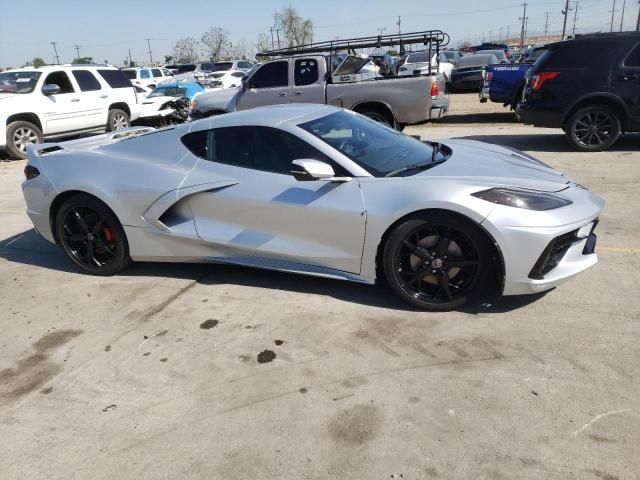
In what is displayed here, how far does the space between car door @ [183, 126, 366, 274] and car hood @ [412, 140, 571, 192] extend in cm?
62

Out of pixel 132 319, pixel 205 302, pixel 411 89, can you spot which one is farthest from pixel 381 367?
pixel 411 89

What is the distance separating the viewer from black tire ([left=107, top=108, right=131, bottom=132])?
13023 millimetres

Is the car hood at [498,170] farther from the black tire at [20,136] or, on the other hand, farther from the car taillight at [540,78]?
the black tire at [20,136]

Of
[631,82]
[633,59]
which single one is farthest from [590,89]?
[633,59]

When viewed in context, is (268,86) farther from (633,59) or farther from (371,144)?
(371,144)

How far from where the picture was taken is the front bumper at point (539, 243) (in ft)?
10.6

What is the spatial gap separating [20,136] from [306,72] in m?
6.29

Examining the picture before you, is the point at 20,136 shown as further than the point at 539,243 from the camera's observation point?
Yes

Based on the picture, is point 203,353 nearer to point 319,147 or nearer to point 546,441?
point 319,147

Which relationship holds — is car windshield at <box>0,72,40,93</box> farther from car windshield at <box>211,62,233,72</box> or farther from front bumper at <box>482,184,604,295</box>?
car windshield at <box>211,62,233,72</box>

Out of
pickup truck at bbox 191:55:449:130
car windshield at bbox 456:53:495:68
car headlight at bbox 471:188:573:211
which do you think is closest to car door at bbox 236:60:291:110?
pickup truck at bbox 191:55:449:130

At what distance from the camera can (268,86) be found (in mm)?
11234

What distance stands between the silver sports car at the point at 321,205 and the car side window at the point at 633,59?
17.7 feet

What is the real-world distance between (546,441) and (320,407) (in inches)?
42.1
